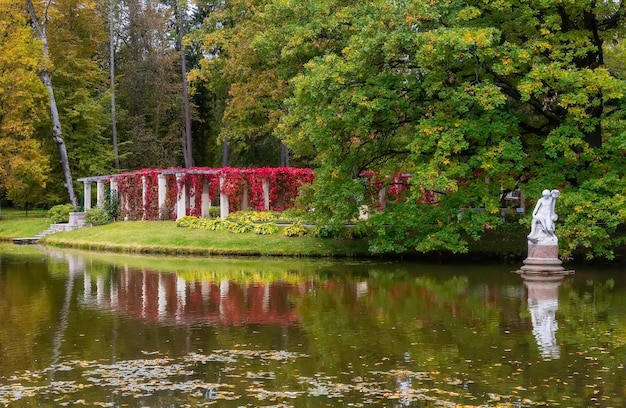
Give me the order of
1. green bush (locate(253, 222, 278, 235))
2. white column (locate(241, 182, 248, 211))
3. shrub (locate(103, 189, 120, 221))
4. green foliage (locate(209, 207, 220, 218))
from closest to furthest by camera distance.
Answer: green bush (locate(253, 222, 278, 235))
white column (locate(241, 182, 248, 211))
green foliage (locate(209, 207, 220, 218))
shrub (locate(103, 189, 120, 221))

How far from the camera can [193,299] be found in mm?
17750

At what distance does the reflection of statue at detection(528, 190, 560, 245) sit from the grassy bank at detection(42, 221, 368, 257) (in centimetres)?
738

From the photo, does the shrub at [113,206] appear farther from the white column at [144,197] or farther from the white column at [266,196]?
the white column at [266,196]

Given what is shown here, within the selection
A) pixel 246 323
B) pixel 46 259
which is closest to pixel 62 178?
pixel 46 259

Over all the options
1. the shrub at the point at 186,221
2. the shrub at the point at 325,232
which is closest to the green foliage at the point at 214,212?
the shrub at the point at 186,221

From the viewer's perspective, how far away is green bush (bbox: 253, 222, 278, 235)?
31864 millimetres

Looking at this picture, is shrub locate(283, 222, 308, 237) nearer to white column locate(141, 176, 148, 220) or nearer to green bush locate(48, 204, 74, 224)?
white column locate(141, 176, 148, 220)

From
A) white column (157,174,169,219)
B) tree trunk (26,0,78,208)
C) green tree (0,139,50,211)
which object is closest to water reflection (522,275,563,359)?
white column (157,174,169,219)

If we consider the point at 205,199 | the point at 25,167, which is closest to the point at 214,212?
the point at 205,199

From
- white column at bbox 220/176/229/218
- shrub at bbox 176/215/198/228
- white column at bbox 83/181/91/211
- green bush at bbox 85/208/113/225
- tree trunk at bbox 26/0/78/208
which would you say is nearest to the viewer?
shrub at bbox 176/215/198/228

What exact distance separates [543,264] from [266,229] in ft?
42.0

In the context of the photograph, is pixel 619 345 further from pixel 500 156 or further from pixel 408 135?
pixel 408 135

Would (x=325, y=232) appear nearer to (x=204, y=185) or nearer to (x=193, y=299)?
(x=204, y=185)

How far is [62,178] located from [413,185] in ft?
104
